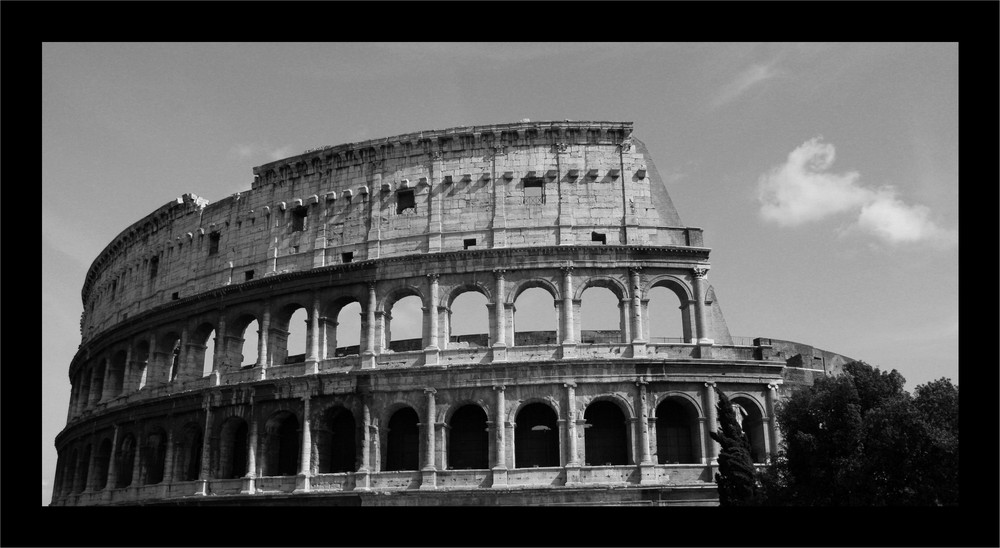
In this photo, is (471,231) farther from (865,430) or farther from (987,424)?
(987,424)

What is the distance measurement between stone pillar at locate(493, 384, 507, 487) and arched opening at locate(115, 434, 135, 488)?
1742 cm

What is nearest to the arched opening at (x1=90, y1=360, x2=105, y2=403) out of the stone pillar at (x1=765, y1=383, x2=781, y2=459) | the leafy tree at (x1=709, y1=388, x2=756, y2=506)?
the leafy tree at (x1=709, y1=388, x2=756, y2=506)

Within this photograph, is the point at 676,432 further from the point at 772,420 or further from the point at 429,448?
the point at 429,448

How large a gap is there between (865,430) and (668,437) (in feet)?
27.7

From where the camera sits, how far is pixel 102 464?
36375mm

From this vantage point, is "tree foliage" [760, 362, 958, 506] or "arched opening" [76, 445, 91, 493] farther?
"arched opening" [76, 445, 91, 493]

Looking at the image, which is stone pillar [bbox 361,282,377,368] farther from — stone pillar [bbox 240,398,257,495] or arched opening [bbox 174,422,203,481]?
arched opening [bbox 174,422,203,481]

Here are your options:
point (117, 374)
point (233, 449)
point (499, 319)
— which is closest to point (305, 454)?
point (233, 449)

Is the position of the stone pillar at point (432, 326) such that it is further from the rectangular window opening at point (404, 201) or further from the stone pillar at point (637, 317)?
the stone pillar at point (637, 317)

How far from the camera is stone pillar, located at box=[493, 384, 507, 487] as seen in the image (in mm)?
25812

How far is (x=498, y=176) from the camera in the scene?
96.8 ft

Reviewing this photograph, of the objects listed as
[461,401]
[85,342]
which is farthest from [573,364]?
[85,342]

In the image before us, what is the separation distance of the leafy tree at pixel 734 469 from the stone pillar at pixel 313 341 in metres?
14.1

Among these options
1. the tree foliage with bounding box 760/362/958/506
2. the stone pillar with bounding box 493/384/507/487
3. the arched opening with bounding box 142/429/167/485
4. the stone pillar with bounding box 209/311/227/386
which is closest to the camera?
the tree foliage with bounding box 760/362/958/506
